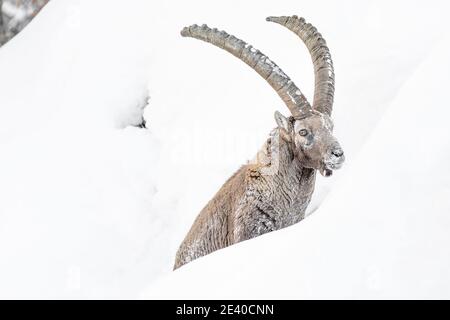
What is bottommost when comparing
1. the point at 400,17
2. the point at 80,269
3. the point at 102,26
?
the point at 80,269

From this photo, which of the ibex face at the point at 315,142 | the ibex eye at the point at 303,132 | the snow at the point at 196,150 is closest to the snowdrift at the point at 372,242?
the snow at the point at 196,150

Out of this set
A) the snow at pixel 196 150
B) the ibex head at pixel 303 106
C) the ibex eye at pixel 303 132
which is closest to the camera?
the snow at pixel 196 150

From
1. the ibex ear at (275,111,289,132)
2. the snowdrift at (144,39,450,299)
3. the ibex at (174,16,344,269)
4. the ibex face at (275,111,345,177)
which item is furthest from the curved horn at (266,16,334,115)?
the snowdrift at (144,39,450,299)

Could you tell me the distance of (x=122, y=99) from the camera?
478 inches

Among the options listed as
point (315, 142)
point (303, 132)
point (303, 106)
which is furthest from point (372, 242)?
point (303, 106)

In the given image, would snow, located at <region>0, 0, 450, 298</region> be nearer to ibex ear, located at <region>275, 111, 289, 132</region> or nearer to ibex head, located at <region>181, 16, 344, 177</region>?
ibex head, located at <region>181, 16, 344, 177</region>

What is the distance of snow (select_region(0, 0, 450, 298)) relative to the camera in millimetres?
4797

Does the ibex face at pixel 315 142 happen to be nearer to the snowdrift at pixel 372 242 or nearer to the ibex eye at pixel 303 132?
the ibex eye at pixel 303 132

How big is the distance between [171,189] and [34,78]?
4908mm

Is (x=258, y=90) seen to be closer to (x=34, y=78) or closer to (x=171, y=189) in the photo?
(x=171, y=189)

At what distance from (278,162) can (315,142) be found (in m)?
0.67

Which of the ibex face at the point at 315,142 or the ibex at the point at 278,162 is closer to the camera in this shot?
the ibex face at the point at 315,142

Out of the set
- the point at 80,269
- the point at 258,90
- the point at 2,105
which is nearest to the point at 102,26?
the point at 2,105

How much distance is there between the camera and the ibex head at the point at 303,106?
22.3 feet
